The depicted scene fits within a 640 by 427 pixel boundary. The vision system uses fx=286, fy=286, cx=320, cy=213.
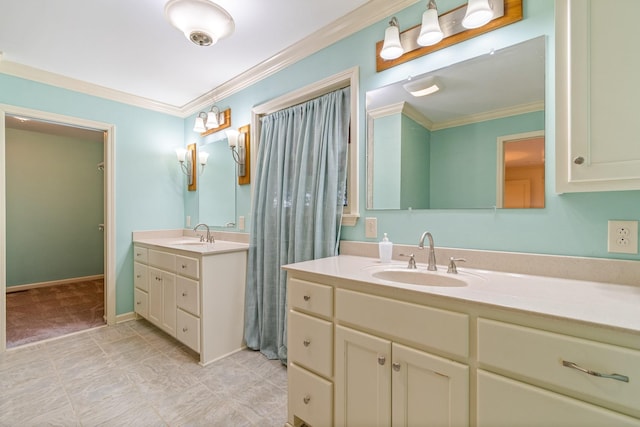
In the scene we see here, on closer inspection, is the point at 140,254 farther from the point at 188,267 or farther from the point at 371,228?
the point at 371,228

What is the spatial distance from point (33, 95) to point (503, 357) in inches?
151

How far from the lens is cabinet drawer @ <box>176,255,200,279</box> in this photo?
2.13 meters

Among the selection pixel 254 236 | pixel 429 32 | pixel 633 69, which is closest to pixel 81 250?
pixel 254 236

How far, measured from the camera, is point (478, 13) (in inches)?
49.8

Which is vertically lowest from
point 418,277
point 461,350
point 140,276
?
point 140,276

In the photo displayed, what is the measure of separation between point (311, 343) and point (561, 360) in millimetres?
951

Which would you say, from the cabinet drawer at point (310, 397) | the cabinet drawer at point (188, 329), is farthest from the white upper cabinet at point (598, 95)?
the cabinet drawer at point (188, 329)

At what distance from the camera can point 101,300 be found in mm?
3727

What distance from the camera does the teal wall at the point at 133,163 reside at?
8.88ft

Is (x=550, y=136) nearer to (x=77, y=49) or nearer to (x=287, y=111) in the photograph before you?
(x=287, y=111)

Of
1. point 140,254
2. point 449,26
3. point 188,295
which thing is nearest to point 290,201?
point 188,295

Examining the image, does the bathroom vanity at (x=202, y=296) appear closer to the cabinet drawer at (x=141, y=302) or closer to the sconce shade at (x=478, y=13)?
the cabinet drawer at (x=141, y=302)

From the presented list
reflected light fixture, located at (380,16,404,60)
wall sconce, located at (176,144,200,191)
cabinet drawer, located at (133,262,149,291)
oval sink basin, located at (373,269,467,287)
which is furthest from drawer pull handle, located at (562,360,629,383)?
wall sconce, located at (176,144,200,191)

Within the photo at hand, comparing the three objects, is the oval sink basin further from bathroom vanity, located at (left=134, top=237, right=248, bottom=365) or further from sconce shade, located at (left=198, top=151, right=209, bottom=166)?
sconce shade, located at (left=198, top=151, right=209, bottom=166)
